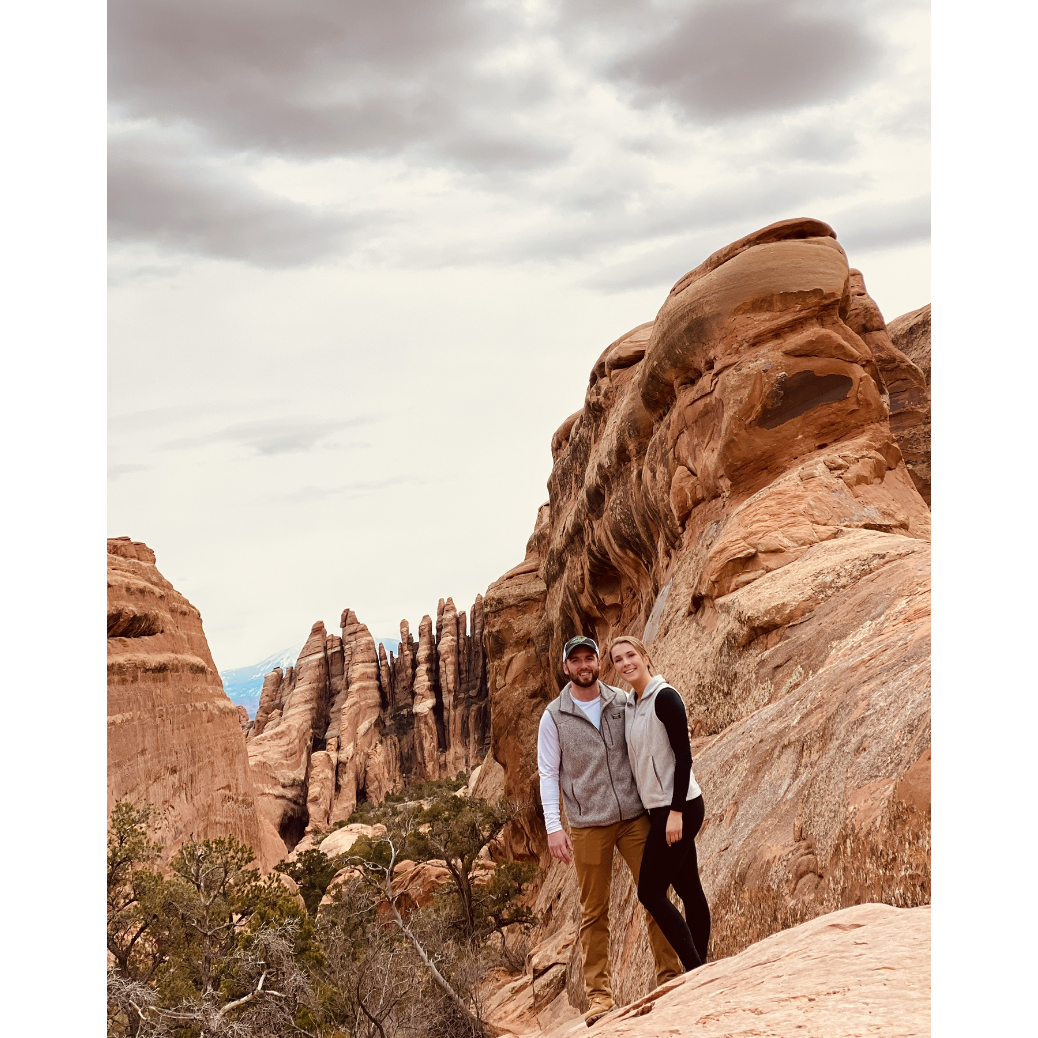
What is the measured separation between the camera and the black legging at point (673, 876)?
5348 mm

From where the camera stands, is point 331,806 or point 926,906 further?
point 331,806

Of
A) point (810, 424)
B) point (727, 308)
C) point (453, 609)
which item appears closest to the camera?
point (810, 424)

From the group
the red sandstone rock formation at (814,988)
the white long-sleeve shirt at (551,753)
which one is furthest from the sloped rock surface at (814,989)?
the white long-sleeve shirt at (551,753)

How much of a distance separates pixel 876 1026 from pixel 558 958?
11.6m

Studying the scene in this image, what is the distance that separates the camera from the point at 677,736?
206 inches

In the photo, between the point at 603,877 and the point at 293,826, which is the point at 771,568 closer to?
the point at 603,877

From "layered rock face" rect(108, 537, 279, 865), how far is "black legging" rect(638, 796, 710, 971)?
1900cm

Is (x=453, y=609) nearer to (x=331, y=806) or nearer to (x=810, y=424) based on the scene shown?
(x=331, y=806)

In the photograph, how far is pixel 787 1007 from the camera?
155 inches

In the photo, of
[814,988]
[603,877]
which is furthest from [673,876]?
[814,988]

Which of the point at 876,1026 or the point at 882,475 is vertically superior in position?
the point at 882,475
